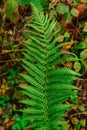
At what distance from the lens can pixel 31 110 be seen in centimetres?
206

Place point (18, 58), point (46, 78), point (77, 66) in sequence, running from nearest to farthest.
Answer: point (46, 78)
point (77, 66)
point (18, 58)

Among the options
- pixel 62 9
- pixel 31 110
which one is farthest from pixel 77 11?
pixel 31 110

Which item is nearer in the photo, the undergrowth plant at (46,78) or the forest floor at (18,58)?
the undergrowth plant at (46,78)

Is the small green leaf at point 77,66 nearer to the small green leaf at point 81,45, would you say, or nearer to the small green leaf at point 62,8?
the small green leaf at point 81,45

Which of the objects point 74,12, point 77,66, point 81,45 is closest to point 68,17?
point 74,12

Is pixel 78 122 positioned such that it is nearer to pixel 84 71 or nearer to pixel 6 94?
pixel 84 71

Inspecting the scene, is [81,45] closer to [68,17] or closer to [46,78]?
[68,17]

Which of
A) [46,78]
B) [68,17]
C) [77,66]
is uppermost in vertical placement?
[68,17]

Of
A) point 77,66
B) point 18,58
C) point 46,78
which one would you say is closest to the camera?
point 46,78

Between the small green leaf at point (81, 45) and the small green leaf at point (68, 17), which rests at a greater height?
the small green leaf at point (68, 17)

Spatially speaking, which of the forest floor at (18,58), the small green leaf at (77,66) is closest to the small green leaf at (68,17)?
the forest floor at (18,58)

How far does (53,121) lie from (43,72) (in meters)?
0.28

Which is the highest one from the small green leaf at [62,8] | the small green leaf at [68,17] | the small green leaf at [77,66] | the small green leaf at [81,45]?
the small green leaf at [62,8]

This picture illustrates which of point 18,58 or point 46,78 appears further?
point 18,58
